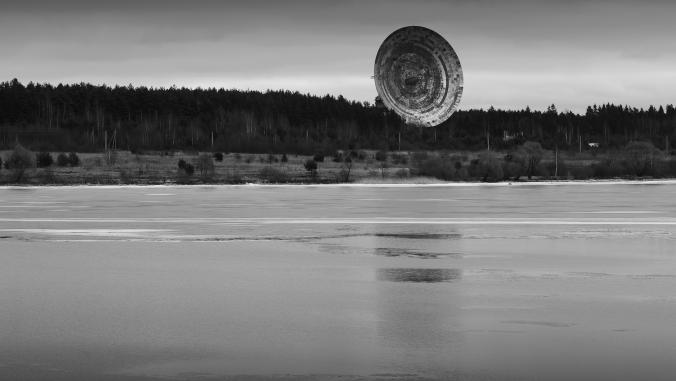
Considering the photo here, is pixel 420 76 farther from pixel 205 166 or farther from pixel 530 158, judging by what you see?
pixel 205 166

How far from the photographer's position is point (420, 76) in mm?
81500

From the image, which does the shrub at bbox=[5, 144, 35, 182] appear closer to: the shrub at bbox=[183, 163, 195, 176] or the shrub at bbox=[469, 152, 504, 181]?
the shrub at bbox=[183, 163, 195, 176]

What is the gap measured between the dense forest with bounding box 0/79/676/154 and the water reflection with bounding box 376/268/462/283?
103m

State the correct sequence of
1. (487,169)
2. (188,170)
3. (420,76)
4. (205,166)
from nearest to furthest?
(487,169)
(205,166)
(188,170)
(420,76)

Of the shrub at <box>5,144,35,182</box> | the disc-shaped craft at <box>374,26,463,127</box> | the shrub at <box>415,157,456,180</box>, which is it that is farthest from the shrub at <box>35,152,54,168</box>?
the shrub at <box>415,157,456,180</box>

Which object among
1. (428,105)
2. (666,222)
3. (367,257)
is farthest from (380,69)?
(367,257)

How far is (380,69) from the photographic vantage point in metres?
80.7

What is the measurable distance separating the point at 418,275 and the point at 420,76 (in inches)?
2821

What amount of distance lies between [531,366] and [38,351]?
3584mm

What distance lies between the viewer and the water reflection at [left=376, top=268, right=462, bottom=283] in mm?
10648

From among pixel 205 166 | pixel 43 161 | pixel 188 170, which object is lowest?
pixel 188 170

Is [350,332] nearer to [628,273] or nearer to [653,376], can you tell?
[653,376]

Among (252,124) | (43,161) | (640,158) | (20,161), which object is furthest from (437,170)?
(252,124)

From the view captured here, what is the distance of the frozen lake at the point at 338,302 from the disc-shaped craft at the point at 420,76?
209ft
